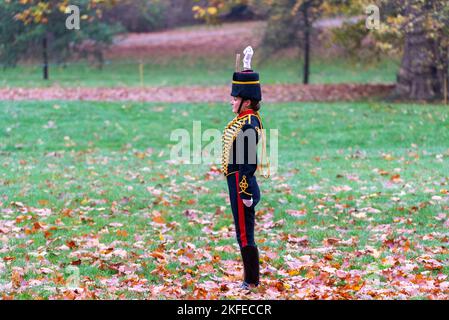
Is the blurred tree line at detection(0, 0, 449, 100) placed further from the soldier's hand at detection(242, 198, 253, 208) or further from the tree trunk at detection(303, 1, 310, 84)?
the soldier's hand at detection(242, 198, 253, 208)

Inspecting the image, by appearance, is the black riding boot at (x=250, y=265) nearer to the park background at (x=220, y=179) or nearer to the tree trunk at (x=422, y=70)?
the park background at (x=220, y=179)

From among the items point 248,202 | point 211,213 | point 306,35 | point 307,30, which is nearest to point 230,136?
point 248,202

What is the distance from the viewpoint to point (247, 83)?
23.1 ft

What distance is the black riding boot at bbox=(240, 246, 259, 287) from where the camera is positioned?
23.9ft

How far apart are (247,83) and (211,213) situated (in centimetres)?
463

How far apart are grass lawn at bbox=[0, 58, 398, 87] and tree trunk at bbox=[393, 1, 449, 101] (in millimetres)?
6159

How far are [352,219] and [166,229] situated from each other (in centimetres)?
255

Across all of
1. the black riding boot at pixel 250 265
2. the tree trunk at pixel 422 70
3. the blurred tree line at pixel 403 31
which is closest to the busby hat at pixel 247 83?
the black riding boot at pixel 250 265

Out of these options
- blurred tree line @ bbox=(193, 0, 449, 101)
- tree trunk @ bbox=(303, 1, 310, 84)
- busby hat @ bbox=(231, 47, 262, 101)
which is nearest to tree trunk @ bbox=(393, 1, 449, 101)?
blurred tree line @ bbox=(193, 0, 449, 101)

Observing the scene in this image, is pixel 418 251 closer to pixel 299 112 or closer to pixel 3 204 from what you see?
pixel 3 204

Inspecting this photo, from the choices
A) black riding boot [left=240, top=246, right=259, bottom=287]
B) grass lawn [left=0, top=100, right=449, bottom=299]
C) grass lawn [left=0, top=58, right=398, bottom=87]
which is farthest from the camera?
grass lawn [left=0, top=58, right=398, bottom=87]

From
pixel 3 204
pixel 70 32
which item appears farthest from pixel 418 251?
pixel 70 32

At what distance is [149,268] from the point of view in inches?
322

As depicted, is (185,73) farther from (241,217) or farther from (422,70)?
(241,217)
